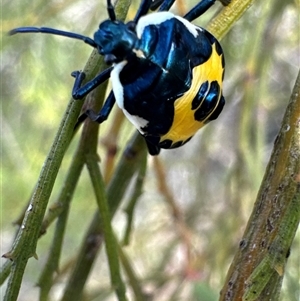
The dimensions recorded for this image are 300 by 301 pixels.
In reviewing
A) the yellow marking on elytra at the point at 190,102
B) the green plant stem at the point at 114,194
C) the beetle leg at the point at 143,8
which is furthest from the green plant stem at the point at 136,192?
the beetle leg at the point at 143,8

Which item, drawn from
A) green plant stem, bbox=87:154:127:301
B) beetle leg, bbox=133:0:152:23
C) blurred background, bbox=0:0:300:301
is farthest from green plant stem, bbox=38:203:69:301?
blurred background, bbox=0:0:300:301

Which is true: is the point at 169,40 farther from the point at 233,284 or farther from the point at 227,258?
the point at 227,258

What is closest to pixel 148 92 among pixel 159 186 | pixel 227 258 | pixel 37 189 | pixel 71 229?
pixel 37 189

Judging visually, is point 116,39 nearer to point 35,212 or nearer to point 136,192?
point 35,212

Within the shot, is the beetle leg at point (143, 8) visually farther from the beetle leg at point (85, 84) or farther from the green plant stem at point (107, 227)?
the green plant stem at point (107, 227)

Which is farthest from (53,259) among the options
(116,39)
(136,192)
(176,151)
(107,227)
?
(176,151)

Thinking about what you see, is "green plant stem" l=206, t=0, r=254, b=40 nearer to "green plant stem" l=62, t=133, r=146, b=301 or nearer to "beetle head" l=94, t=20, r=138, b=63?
"beetle head" l=94, t=20, r=138, b=63
